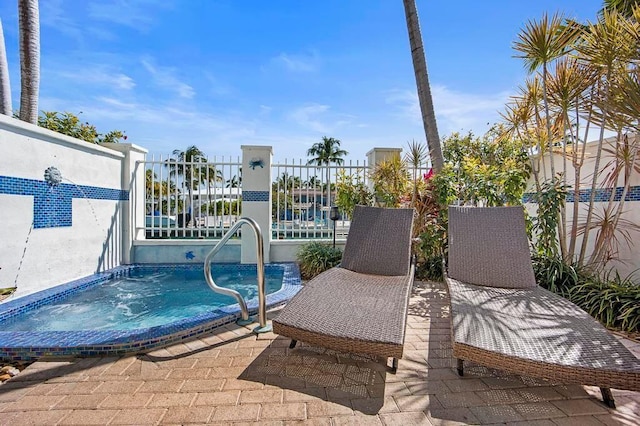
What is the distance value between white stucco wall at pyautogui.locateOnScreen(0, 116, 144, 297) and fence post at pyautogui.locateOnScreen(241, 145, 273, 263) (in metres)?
2.45

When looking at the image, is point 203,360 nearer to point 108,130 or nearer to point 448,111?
point 448,111

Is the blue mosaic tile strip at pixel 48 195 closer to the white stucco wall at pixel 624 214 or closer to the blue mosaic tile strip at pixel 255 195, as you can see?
the blue mosaic tile strip at pixel 255 195

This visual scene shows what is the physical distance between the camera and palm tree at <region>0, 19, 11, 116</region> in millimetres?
5309

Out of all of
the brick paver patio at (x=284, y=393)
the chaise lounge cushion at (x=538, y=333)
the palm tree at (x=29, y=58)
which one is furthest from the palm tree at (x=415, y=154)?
the palm tree at (x=29, y=58)

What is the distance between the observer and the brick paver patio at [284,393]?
1769 mm

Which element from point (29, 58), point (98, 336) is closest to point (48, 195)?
point (29, 58)

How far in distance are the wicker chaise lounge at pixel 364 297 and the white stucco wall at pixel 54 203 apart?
388 cm

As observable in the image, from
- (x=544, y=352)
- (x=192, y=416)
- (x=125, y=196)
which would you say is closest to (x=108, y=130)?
(x=125, y=196)

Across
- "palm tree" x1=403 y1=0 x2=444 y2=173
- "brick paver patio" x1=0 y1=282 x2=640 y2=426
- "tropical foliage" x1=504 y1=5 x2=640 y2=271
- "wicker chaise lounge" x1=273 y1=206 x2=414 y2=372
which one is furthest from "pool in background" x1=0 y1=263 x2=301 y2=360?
"tropical foliage" x1=504 y1=5 x2=640 y2=271

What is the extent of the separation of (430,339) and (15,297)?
4983 mm

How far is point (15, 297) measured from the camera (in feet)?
12.6

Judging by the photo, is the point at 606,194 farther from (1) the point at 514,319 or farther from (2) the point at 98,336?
(2) the point at 98,336

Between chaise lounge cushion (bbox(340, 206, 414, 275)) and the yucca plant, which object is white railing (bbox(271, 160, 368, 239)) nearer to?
chaise lounge cushion (bbox(340, 206, 414, 275))

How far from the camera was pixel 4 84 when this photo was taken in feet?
17.6
